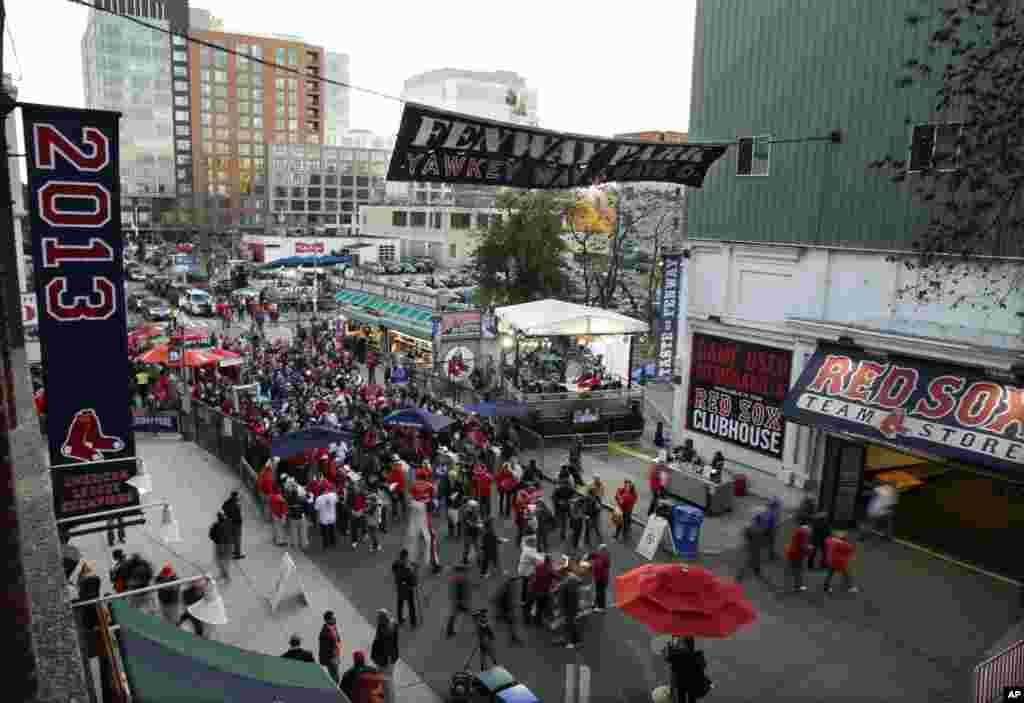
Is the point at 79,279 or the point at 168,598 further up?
the point at 79,279

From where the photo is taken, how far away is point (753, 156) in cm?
1875

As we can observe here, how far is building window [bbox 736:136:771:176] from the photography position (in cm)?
1844

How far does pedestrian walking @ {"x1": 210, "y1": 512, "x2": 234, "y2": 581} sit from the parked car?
112 ft

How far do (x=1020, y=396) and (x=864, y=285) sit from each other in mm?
4134

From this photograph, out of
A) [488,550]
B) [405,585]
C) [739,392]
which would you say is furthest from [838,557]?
[405,585]

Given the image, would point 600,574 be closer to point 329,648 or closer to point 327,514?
point 329,648

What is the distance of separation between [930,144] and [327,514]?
1459 cm

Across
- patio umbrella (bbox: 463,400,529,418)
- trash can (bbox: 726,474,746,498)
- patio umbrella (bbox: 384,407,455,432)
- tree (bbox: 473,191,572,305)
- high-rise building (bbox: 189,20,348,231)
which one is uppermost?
high-rise building (bbox: 189,20,348,231)

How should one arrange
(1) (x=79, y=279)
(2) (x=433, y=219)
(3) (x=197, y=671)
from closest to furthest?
(3) (x=197, y=671) → (1) (x=79, y=279) → (2) (x=433, y=219)

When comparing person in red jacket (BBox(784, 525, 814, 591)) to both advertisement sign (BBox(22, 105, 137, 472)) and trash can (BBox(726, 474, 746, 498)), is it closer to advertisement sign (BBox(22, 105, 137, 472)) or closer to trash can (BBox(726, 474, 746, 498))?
trash can (BBox(726, 474, 746, 498))

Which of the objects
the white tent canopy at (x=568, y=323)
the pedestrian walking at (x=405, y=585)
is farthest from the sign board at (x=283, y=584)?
the white tent canopy at (x=568, y=323)

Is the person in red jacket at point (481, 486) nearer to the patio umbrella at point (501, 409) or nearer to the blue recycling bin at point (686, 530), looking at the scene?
the blue recycling bin at point (686, 530)

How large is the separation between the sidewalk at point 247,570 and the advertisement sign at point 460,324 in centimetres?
1027

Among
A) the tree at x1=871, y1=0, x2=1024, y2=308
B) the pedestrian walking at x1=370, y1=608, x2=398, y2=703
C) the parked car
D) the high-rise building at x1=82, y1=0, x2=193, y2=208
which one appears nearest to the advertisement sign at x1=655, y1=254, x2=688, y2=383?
the tree at x1=871, y1=0, x2=1024, y2=308
